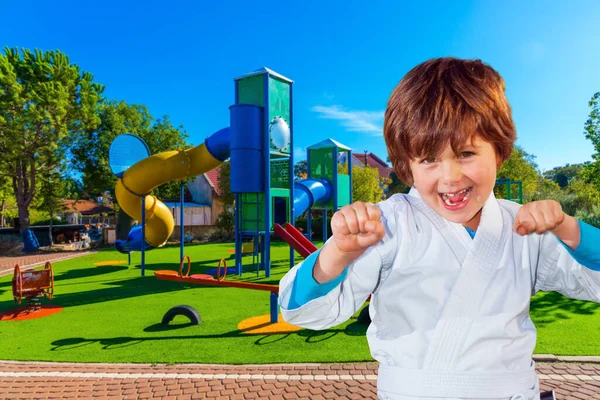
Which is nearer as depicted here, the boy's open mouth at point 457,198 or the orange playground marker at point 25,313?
the boy's open mouth at point 457,198

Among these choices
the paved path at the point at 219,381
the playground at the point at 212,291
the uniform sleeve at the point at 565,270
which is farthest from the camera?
the playground at the point at 212,291

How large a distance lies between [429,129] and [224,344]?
5.86m

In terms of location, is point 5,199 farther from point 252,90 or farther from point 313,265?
point 313,265

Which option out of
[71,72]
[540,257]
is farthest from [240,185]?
[71,72]

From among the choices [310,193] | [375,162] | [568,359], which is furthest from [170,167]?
[375,162]

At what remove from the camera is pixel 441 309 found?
127cm

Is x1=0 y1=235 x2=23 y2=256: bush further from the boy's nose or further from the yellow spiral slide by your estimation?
the boy's nose

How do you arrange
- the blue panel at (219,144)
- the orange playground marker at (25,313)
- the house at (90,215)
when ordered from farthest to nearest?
the house at (90,215) < the blue panel at (219,144) < the orange playground marker at (25,313)

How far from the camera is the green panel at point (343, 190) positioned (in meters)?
16.8

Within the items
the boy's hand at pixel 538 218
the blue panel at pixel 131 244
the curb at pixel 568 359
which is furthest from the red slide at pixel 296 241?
the blue panel at pixel 131 244

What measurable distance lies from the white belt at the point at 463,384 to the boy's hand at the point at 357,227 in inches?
19.8

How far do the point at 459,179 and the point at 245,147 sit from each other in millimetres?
10718

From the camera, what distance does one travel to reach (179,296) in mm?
10141

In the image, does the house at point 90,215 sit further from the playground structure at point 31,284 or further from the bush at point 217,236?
the playground structure at point 31,284
